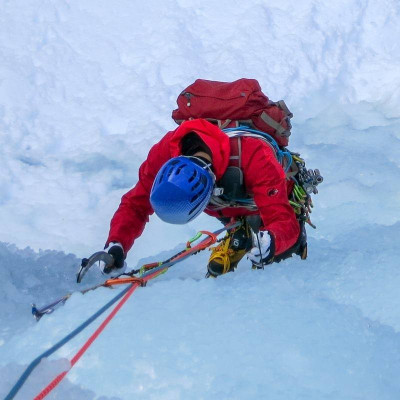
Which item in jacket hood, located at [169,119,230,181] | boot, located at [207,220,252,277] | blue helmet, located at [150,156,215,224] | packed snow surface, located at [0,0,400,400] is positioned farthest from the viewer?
boot, located at [207,220,252,277]

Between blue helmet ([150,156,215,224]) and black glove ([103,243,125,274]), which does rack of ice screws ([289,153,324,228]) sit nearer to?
blue helmet ([150,156,215,224])

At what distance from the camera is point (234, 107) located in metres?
2.36

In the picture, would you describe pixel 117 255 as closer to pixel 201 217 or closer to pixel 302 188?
pixel 302 188

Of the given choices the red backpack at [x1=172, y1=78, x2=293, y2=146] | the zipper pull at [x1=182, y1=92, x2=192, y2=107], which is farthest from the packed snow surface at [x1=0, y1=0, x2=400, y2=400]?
the zipper pull at [x1=182, y1=92, x2=192, y2=107]

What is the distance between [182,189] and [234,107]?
1.74 feet

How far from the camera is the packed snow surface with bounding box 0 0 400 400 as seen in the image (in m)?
1.85

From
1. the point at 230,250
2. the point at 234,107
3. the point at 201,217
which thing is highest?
the point at 234,107

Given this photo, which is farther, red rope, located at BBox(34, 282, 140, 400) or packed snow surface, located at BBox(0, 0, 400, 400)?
packed snow surface, located at BBox(0, 0, 400, 400)

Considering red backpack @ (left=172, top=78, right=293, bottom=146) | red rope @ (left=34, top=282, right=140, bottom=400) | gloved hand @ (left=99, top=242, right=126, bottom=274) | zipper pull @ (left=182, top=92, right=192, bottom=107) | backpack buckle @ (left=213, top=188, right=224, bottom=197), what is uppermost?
zipper pull @ (left=182, top=92, right=192, bottom=107)

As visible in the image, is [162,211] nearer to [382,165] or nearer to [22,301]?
[22,301]

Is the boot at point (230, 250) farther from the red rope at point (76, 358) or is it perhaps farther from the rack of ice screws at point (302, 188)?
the red rope at point (76, 358)

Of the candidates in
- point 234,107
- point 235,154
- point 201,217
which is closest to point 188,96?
point 234,107

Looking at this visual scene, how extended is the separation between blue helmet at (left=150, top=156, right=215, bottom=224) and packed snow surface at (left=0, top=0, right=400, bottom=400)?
0.33m

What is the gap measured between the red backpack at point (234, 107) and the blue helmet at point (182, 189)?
344 millimetres
